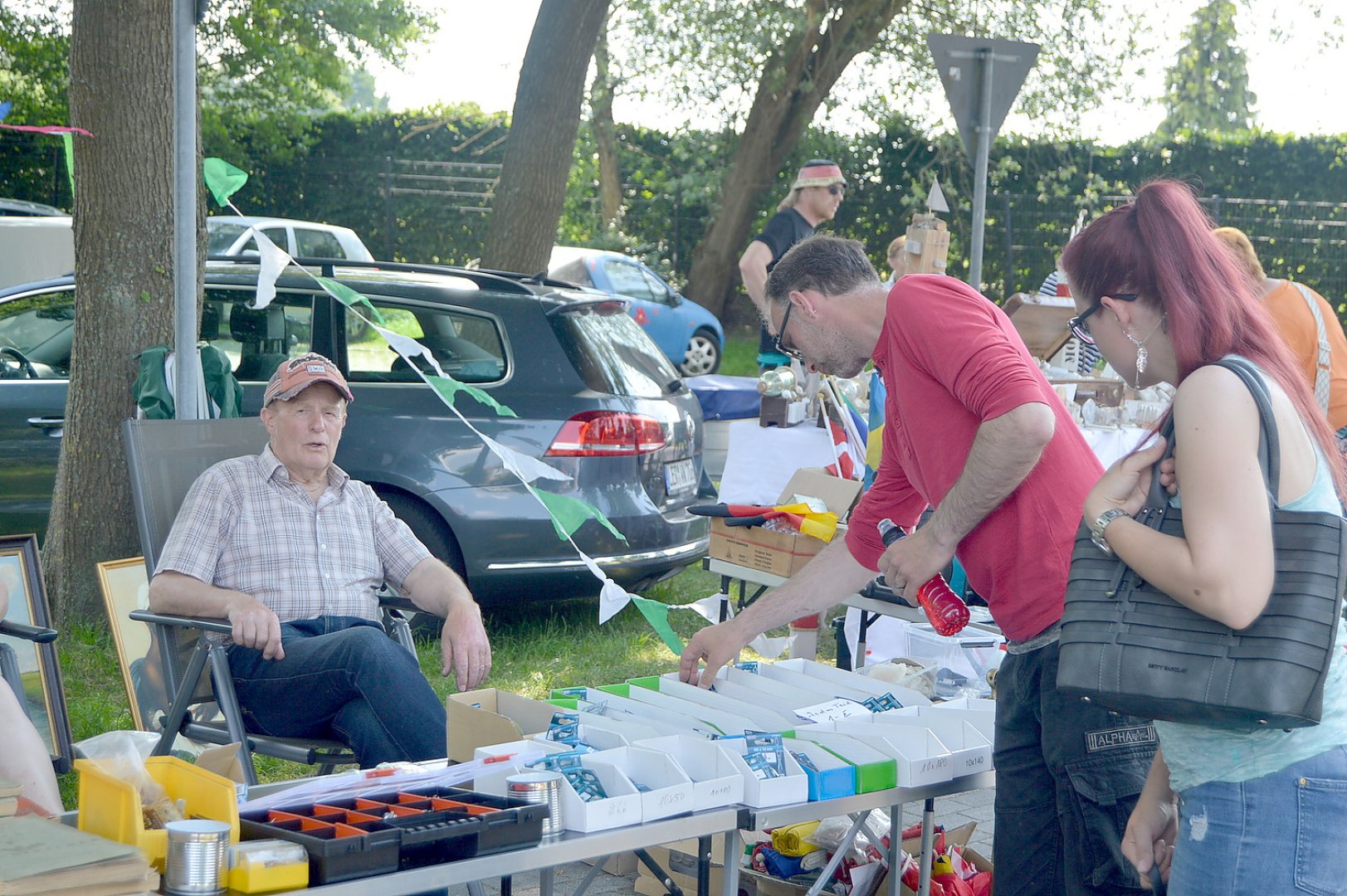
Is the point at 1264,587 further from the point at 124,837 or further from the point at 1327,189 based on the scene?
the point at 1327,189

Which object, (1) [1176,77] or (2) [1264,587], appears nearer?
(2) [1264,587]

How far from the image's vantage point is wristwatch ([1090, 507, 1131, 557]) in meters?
1.95

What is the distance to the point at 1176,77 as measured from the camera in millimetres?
23578

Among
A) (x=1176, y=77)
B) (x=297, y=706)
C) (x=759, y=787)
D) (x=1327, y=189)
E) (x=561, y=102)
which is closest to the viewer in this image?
(x=759, y=787)

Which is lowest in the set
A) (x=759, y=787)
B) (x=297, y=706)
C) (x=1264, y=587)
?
(x=297, y=706)

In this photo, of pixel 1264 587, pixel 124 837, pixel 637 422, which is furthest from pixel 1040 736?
pixel 637 422

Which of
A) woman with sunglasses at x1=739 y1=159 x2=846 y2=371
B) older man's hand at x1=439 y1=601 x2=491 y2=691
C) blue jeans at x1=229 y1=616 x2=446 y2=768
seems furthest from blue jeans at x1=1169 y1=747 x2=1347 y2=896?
woman with sunglasses at x1=739 y1=159 x2=846 y2=371

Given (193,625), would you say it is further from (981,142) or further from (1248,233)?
(1248,233)

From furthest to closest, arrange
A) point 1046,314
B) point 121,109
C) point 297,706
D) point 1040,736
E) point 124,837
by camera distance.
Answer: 1. point 1046,314
2. point 121,109
3. point 297,706
4. point 1040,736
5. point 124,837

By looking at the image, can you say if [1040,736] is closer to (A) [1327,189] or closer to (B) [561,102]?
(B) [561,102]

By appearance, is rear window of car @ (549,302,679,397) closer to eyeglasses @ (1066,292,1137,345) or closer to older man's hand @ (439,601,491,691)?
older man's hand @ (439,601,491,691)

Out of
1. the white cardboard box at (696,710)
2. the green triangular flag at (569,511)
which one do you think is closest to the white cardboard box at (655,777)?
the white cardboard box at (696,710)

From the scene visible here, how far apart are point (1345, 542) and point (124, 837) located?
171 centimetres

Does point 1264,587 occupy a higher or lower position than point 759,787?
higher
